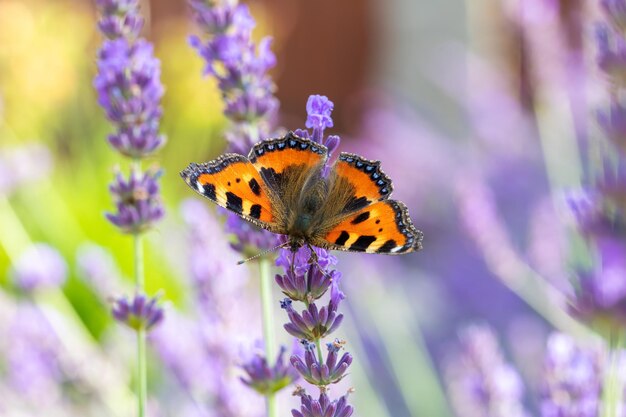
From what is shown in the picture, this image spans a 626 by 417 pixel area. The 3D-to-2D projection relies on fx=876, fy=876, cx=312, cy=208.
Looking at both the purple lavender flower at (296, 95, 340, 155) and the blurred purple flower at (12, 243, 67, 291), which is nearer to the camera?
the purple lavender flower at (296, 95, 340, 155)

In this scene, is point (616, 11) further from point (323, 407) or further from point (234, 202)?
point (323, 407)

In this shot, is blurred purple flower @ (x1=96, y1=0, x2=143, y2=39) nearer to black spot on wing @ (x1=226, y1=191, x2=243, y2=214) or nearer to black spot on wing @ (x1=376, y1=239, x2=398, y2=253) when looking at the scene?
black spot on wing @ (x1=226, y1=191, x2=243, y2=214)

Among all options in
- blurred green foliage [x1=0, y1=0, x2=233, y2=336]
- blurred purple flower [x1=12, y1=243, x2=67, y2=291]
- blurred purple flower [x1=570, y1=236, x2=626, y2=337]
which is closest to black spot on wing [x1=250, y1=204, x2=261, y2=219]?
blurred purple flower [x1=570, y1=236, x2=626, y2=337]

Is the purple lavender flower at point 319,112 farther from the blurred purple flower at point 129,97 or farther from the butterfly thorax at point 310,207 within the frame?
the blurred purple flower at point 129,97

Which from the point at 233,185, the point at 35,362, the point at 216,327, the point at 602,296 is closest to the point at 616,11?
the point at 602,296

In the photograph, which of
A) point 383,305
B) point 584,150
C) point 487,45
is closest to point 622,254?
point 383,305

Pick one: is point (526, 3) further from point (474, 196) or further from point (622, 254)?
point (622, 254)
